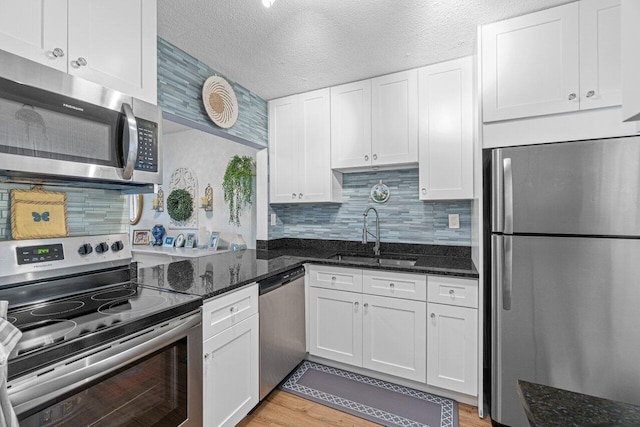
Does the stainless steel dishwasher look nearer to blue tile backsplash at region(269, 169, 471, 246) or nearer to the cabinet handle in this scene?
blue tile backsplash at region(269, 169, 471, 246)

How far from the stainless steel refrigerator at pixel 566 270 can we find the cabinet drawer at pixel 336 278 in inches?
36.1

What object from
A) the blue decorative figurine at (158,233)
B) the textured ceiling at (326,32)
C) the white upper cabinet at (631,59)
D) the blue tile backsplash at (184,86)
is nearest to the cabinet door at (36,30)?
the textured ceiling at (326,32)

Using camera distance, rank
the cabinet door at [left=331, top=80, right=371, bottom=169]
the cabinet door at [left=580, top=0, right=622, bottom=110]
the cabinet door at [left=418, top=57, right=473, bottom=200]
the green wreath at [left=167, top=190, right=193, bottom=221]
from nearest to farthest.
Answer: the cabinet door at [left=580, top=0, right=622, bottom=110], the cabinet door at [left=418, top=57, right=473, bottom=200], the cabinet door at [left=331, top=80, right=371, bottom=169], the green wreath at [left=167, top=190, right=193, bottom=221]

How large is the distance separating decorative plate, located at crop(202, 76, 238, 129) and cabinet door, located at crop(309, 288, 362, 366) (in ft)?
5.12

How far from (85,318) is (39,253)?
44 centimetres

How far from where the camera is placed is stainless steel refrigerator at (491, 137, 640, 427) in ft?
4.80

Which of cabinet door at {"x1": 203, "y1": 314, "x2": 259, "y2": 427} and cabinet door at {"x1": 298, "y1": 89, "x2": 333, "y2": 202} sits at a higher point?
cabinet door at {"x1": 298, "y1": 89, "x2": 333, "y2": 202}

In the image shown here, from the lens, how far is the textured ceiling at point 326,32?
1671mm

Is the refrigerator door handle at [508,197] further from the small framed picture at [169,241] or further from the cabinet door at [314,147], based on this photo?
the small framed picture at [169,241]

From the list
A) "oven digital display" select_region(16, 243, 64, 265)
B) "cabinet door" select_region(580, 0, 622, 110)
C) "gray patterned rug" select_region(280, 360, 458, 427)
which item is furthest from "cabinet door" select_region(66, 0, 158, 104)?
"cabinet door" select_region(580, 0, 622, 110)

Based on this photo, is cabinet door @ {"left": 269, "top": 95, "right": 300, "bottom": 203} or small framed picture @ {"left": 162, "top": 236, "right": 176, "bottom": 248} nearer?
cabinet door @ {"left": 269, "top": 95, "right": 300, "bottom": 203}

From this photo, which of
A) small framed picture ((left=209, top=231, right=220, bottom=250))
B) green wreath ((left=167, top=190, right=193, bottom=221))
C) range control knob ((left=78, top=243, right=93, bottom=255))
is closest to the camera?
range control knob ((left=78, top=243, right=93, bottom=255))

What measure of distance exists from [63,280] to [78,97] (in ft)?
2.67

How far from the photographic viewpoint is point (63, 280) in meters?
1.35
